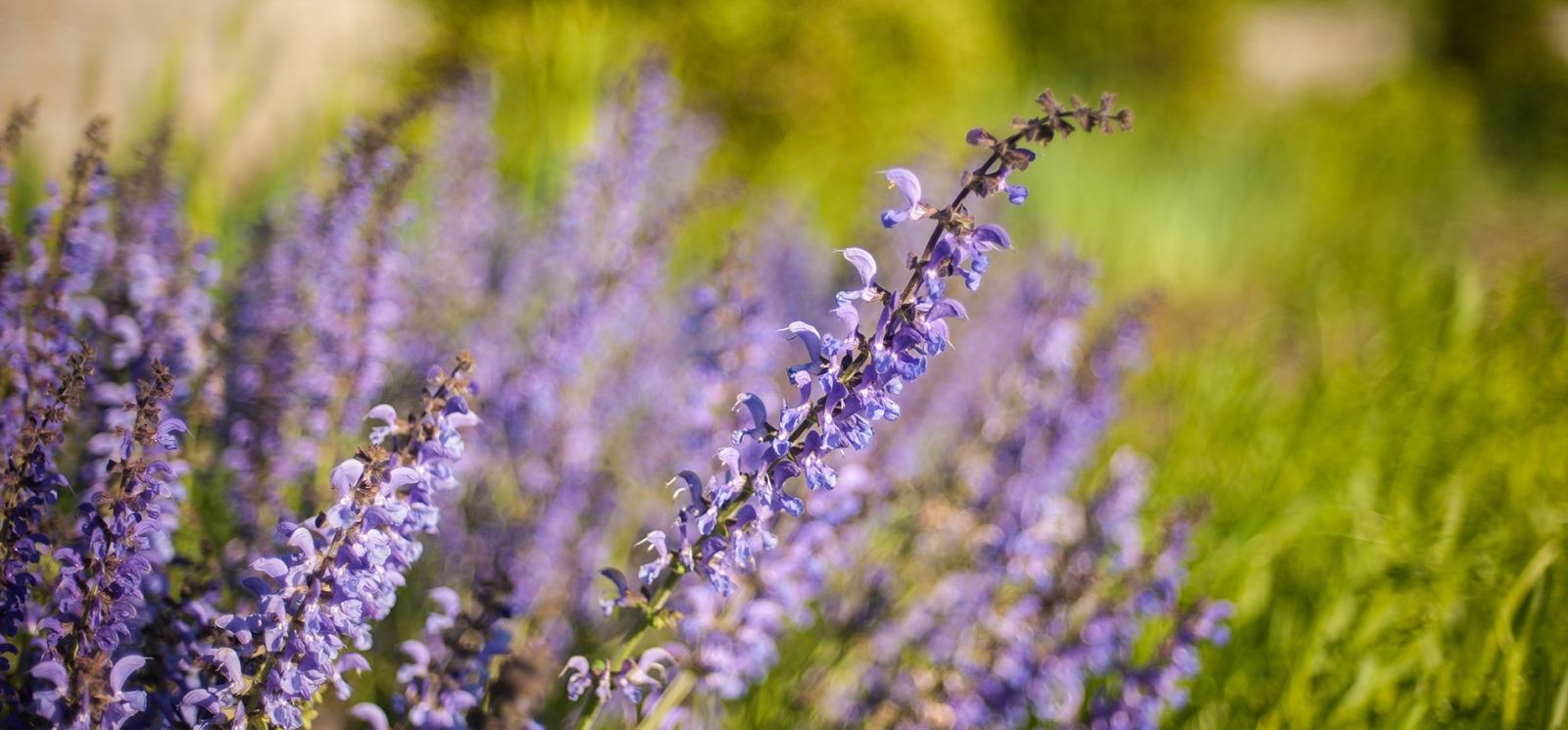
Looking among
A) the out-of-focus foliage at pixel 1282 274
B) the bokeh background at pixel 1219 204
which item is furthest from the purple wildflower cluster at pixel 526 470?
the out-of-focus foliage at pixel 1282 274

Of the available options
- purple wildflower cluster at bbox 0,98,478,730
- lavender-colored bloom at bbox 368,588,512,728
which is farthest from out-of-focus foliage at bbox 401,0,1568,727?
purple wildflower cluster at bbox 0,98,478,730

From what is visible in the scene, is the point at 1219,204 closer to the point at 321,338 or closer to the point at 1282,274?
the point at 1282,274

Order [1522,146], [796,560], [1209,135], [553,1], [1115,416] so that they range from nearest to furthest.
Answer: [796,560]
[1115,416]
[553,1]
[1209,135]
[1522,146]

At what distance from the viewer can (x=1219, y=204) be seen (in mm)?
8297

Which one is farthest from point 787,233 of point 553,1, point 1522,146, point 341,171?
point 1522,146

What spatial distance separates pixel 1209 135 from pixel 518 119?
7.22 meters

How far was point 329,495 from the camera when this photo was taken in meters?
2.33

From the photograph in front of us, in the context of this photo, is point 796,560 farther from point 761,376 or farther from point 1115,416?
point 1115,416

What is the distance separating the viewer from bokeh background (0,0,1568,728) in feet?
9.82

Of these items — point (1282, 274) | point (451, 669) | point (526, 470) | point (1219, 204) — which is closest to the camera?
point (451, 669)

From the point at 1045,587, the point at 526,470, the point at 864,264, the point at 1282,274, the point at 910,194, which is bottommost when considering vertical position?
the point at 526,470

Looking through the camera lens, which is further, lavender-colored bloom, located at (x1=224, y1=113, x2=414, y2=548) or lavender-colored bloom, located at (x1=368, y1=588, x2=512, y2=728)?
lavender-colored bloom, located at (x1=224, y1=113, x2=414, y2=548)

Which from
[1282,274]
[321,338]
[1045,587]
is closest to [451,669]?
[321,338]

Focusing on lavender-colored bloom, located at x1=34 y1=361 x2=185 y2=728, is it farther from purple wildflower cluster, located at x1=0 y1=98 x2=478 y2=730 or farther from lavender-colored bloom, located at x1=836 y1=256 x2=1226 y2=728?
lavender-colored bloom, located at x1=836 y1=256 x2=1226 y2=728
